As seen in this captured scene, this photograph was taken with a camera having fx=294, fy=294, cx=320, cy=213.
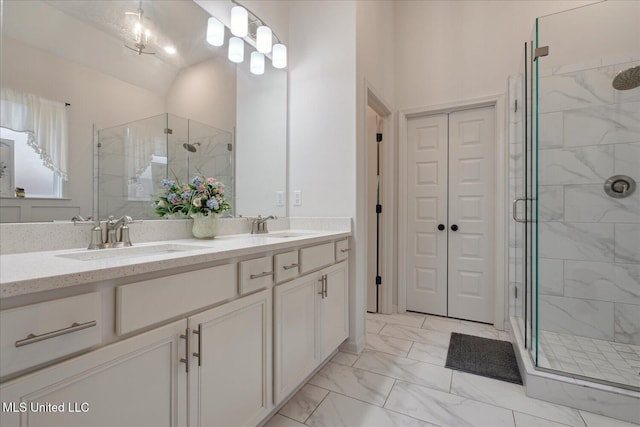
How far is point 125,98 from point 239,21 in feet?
3.34

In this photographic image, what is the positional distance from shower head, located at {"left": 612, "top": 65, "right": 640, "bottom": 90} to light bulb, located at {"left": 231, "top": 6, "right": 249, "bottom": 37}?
8.60ft

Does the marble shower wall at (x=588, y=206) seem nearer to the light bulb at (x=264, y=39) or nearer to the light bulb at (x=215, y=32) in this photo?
the light bulb at (x=264, y=39)

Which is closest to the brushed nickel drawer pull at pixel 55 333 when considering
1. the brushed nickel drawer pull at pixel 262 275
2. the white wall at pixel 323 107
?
the brushed nickel drawer pull at pixel 262 275

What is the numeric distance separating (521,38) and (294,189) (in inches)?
93.7

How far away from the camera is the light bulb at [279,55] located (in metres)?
2.26

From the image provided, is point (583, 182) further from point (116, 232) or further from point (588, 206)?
point (116, 232)

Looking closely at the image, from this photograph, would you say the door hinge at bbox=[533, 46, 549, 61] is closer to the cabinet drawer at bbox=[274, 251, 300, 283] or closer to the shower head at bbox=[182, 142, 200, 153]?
the cabinet drawer at bbox=[274, 251, 300, 283]

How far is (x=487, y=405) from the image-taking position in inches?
61.0

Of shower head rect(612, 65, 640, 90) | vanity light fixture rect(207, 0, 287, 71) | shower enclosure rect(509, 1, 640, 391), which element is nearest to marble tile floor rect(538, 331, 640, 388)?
shower enclosure rect(509, 1, 640, 391)

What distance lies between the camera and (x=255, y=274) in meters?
1.23

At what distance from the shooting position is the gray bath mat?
1855 mm

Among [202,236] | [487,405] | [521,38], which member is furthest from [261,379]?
[521,38]

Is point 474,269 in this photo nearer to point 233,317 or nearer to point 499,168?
point 499,168

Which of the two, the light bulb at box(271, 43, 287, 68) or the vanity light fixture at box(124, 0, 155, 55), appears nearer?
the vanity light fixture at box(124, 0, 155, 55)
